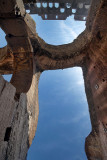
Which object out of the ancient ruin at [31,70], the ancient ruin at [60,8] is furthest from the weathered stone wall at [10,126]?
the ancient ruin at [60,8]

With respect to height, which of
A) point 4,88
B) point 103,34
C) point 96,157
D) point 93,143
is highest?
point 103,34

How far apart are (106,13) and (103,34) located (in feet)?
2.48

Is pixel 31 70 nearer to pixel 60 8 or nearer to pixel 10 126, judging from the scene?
pixel 10 126

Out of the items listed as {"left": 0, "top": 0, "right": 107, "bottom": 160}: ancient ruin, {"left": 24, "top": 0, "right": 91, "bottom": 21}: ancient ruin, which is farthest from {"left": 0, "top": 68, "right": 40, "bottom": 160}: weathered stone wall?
{"left": 24, "top": 0, "right": 91, "bottom": 21}: ancient ruin

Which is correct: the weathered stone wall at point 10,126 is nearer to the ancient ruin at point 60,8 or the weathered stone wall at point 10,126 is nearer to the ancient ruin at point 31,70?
the ancient ruin at point 31,70

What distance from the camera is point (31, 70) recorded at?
4.85 metres

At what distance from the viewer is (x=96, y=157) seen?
395 cm

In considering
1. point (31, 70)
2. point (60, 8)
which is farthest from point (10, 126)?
point (60, 8)

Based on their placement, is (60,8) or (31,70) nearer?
(31,70)

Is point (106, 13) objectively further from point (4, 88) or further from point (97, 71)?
point (4, 88)

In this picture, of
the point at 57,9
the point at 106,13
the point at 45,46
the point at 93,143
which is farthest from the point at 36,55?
the point at 57,9

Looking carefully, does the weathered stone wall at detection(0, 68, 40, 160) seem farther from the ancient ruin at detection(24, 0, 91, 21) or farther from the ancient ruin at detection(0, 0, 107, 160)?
the ancient ruin at detection(24, 0, 91, 21)

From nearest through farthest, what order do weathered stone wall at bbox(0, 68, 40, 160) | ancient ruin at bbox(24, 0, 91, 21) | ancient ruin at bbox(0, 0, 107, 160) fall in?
weathered stone wall at bbox(0, 68, 40, 160)
ancient ruin at bbox(0, 0, 107, 160)
ancient ruin at bbox(24, 0, 91, 21)

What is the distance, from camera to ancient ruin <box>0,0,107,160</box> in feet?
7.84
